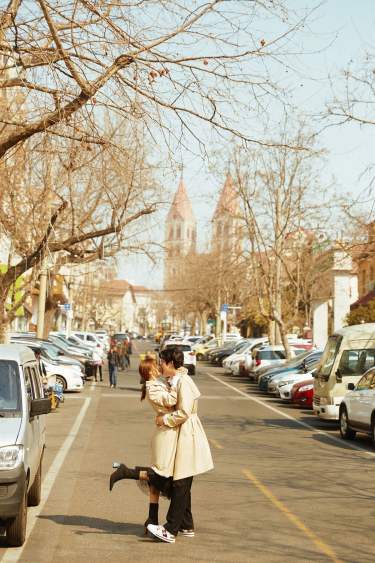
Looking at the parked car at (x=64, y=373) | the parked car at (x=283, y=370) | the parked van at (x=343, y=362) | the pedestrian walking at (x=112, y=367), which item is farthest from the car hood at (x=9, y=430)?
the pedestrian walking at (x=112, y=367)

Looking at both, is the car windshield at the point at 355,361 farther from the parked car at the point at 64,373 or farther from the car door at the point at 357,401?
the parked car at the point at 64,373

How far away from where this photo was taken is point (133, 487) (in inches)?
539

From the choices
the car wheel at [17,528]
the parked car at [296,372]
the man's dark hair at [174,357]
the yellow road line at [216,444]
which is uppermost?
the parked car at [296,372]

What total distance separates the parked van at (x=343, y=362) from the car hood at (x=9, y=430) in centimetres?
1484

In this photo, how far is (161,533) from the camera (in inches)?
369

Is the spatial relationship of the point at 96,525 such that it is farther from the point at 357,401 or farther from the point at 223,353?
the point at 223,353

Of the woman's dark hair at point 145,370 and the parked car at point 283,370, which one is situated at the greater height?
the parked car at point 283,370

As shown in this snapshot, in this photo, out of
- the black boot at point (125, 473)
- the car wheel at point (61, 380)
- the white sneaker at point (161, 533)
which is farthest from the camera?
the car wheel at point (61, 380)

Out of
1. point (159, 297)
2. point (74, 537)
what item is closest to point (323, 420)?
point (74, 537)

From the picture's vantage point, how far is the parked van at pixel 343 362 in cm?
2366

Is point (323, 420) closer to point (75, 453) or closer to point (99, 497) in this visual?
point (75, 453)

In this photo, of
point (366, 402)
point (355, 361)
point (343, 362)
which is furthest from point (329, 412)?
point (366, 402)

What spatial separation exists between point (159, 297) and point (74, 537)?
155647mm

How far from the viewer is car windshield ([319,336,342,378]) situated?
24.2 metres
